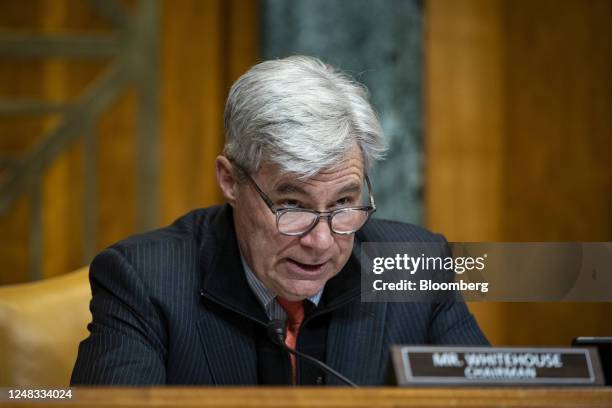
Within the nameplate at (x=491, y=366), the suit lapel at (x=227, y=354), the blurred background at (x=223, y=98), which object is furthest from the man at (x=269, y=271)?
the blurred background at (x=223, y=98)

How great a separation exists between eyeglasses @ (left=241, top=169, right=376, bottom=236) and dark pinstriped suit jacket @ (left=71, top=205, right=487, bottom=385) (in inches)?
5.3

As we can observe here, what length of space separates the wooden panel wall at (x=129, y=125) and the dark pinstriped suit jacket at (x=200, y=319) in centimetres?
174

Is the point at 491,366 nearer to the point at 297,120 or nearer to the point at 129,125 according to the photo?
the point at 297,120

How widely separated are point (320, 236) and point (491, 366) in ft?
1.57

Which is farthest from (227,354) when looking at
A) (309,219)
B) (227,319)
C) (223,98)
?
(223,98)

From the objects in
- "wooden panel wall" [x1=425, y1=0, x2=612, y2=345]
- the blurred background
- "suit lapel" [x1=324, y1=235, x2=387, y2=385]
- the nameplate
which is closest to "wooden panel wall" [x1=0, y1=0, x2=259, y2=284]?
the blurred background

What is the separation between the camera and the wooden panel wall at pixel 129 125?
3402 mm

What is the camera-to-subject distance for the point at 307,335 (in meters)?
1.62

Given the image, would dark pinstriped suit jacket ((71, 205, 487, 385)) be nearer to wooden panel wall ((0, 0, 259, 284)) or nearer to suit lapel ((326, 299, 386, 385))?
suit lapel ((326, 299, 386, 385))

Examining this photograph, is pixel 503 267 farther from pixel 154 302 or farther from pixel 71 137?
pixel 71 137

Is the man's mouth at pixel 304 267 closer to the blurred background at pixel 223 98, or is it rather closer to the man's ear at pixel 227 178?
the man's ear at pixel 227 178

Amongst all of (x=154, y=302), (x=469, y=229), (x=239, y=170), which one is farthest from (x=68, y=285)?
(x=469, y=229)

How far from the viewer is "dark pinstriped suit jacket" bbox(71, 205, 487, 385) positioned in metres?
1.49

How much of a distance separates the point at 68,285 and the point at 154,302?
27cm
